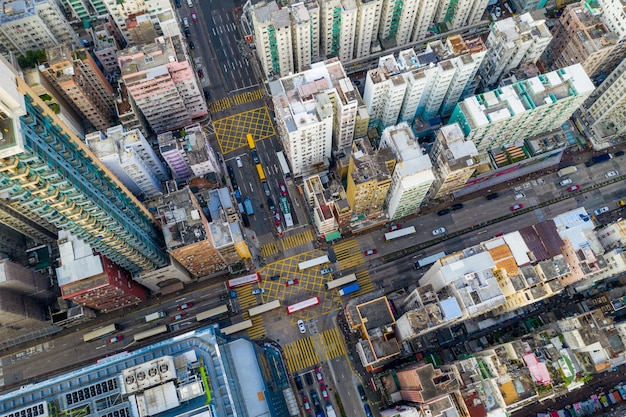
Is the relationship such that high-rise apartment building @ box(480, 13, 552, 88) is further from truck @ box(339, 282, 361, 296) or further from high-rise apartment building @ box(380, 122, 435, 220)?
truck @ box(339, 282, 361, 296)

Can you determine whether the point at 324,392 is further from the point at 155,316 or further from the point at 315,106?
the point at 315,106

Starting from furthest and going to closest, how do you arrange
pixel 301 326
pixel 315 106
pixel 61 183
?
pixel 301 326 → pixel 315 106 → pixel 61 183

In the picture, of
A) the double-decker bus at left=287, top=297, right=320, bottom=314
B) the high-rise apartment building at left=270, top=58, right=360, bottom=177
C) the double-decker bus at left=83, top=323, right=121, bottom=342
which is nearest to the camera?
the high-rise apartment building at left=270, top=58, right=360, bottom=177

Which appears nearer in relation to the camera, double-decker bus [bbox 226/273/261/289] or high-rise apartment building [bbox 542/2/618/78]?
high-rise apartment building [bbox 542/2/618/78]

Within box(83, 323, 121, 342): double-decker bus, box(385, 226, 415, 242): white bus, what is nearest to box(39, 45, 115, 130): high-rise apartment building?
box(83, 323, 121, 342): double-decker bus

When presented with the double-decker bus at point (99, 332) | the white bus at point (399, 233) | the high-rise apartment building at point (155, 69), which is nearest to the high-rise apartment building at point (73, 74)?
the high-rise apartment building at point (155, 69)

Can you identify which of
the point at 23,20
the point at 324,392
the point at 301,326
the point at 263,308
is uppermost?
the point at 23,20

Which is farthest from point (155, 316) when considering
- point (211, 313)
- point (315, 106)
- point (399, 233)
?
point (399, 233)
